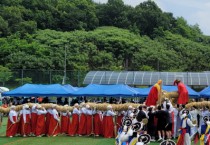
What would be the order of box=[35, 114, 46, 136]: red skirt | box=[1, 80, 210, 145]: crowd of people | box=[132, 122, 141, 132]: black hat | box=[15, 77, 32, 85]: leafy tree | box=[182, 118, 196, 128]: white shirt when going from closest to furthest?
box=[132, 122, 141, 132]: black hat
box=[182, 118, 196, 128]: white shirt
box=[1, 80, 210, 145]: crowd of people
box=[35, 114, 46, 136]: red skirt
box=[15, 77, 32, 85]: leafy tree

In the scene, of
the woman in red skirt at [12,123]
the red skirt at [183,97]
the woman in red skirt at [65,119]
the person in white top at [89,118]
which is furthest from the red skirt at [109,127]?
the red skirt at [183,97]

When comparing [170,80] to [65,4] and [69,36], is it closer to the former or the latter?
[69,36]

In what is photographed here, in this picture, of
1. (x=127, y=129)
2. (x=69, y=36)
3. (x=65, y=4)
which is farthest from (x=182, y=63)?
(x=127, y=129)

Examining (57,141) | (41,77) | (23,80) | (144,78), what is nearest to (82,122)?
(57,141)

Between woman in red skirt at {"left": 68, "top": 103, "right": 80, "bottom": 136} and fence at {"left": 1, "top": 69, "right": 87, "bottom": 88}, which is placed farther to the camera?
fence at {"left": 1, "top": 69, "right": 87, "bottom": 88}

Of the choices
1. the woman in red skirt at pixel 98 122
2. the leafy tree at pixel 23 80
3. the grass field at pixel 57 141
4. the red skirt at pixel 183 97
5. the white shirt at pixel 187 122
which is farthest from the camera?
the leafy tree at pixel 23 80

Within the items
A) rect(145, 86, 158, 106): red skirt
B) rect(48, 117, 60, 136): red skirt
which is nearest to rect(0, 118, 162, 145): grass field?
rect(48, 117, 60, 136): red skirt

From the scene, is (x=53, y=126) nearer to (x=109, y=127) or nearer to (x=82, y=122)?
(x=82, y=122)

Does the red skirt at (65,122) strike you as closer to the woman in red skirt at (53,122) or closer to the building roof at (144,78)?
the woman in red skirt at (53,122)

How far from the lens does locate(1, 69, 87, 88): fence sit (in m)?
38.2

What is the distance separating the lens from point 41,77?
38875 mm

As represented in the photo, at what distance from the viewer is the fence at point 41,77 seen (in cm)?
3819

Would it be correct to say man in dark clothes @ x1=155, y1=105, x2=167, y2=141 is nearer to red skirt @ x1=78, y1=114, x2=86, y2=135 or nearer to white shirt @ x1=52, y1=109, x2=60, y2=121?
red skirt @ x1=78, y1=114, x2=86, y2=135

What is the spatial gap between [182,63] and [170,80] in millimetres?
24628
